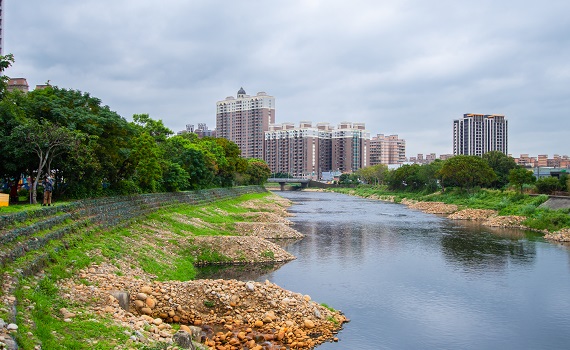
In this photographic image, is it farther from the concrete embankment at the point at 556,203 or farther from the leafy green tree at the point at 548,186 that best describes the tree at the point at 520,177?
the concrete embankment at the point at 556,203

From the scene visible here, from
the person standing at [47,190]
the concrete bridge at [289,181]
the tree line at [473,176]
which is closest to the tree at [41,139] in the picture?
the person standing at [47,190]

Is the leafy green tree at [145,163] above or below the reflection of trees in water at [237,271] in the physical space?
above

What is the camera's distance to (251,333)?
714 inches

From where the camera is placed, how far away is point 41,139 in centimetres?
2791

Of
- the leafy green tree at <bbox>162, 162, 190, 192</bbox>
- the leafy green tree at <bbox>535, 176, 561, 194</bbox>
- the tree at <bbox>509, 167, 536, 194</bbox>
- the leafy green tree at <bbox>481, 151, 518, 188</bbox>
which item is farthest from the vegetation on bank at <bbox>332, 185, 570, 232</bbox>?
the leafy green tree at <bbox>162, 162, 190, 192</bbox>

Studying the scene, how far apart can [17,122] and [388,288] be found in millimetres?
23235

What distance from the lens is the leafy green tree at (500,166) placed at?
9675 cm

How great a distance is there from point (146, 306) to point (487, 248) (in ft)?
103

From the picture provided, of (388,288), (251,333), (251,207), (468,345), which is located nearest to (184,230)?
(388,288)

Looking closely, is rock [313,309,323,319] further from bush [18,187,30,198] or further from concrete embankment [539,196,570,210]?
concrete embankment [539,196,570,210]

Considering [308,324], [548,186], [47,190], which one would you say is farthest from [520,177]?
[47,190]

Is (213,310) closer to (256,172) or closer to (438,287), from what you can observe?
(438,287)

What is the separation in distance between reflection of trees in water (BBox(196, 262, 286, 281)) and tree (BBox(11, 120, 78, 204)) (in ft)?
34.7

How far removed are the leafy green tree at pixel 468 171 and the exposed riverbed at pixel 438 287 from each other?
129 ft
